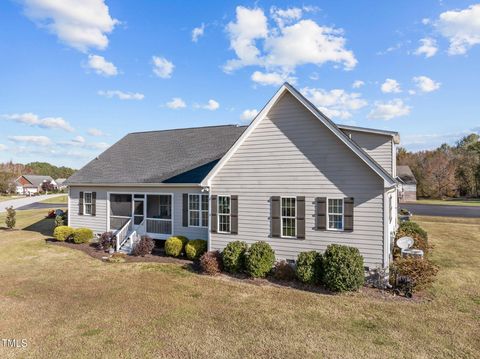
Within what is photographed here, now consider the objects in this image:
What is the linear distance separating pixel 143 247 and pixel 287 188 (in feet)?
27.4

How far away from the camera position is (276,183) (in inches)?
533

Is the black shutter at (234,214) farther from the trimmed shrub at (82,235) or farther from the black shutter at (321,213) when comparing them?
the trimmed shrub at (82,235)

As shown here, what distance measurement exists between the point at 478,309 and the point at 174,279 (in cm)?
1048

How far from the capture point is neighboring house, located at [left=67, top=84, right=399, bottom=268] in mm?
11992

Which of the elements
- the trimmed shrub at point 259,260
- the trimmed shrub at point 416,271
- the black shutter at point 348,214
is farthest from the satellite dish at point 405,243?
the trimmed shrub at point 259,260

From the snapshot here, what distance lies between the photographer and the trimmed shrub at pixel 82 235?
19.5 metres

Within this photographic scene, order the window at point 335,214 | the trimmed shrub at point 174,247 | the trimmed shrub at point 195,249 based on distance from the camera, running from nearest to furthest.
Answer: the window at point 335,214, the trimmed shrub at point 195,249, the trimmed shrub at point 174,247

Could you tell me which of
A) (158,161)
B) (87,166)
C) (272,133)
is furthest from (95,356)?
(87,166)

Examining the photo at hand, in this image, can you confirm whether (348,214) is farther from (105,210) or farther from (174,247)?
(105,210)

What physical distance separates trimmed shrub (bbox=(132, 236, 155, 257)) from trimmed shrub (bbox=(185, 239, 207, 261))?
2361mm

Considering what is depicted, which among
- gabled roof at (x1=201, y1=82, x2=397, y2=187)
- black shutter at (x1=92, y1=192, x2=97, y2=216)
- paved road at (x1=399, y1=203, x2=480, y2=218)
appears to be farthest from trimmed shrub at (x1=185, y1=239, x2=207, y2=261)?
paved road at (x1=399, y1=203, x2=480, y2=218)

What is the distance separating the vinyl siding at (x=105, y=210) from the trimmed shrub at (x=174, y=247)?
874 millimetres

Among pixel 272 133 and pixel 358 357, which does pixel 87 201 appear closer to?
pixel 272 133

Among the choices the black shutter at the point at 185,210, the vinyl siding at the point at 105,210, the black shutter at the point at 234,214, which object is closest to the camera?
the black shutter at the point at 234,214
